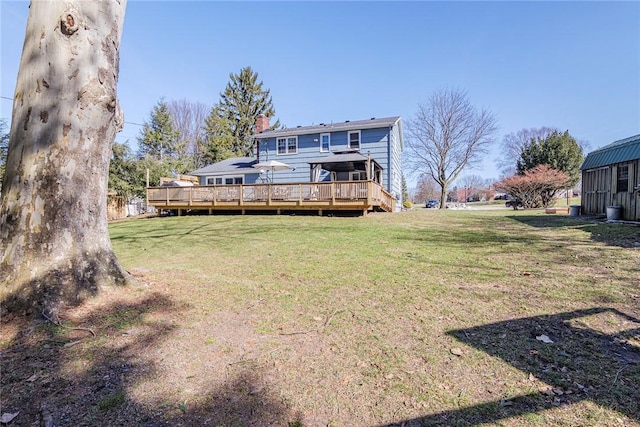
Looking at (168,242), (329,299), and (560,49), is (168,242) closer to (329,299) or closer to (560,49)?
(329,299)

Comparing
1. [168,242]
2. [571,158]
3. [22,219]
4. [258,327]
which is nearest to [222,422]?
[258,327]

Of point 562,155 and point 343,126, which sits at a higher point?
point 343,126

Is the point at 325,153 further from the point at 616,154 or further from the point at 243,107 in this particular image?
the point at 243,107

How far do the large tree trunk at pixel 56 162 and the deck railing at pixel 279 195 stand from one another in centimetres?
1096

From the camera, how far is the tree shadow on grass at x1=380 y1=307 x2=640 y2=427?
5.74 ft

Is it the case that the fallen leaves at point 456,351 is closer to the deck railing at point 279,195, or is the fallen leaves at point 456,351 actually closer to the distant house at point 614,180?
the deck railing at point 279,195

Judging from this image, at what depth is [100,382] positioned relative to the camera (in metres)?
2.04

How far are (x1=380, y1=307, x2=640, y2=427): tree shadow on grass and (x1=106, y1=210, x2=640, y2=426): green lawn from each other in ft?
0.03

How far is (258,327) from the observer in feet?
9.53

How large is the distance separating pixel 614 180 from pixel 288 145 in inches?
672

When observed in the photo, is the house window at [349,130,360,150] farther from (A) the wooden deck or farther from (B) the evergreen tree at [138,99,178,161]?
(B) the evergreen tree at [138,99,178,161]

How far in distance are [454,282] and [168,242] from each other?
23.8ft

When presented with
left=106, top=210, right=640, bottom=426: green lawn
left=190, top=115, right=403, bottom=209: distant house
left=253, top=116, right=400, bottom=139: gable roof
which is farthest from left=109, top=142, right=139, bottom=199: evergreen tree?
left=106, top=210, right=640, bottom=426: green lawn

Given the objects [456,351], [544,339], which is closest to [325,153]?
[544,339]
